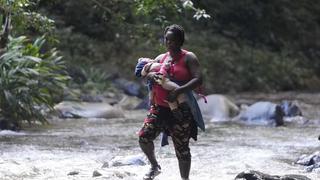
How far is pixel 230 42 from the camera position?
2453 cm

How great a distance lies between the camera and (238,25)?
2564 centimetres

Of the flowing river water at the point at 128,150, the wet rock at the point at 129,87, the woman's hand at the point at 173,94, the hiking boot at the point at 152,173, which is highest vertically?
the woman's hand at the point at 173,94

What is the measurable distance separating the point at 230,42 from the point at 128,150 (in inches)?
629

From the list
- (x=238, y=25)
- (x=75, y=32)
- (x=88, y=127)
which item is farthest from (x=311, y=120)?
(x=238, y=25)

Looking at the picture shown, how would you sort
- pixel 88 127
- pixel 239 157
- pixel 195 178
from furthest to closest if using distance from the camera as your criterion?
pixel 88 127 → pixel 239 157 → pixel 195 178

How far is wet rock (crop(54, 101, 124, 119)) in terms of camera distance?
13594 mm

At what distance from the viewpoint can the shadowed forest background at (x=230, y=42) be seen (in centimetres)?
2064

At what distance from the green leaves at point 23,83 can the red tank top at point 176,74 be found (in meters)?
5.58

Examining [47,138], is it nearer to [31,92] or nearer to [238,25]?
[31,92]

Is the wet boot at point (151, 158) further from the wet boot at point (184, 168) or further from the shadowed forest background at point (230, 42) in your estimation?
the shadowed forest background at point (230, 42)

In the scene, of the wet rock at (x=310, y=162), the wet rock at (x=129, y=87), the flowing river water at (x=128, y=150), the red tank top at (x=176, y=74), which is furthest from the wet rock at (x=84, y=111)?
the red tank top at (x=176, y=74)

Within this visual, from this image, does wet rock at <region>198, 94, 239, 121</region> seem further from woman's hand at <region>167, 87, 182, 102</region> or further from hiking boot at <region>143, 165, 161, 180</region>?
woman's hand at <region>167, 87, 182, 102</region>

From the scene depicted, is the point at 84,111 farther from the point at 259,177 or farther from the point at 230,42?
the point at 230,42

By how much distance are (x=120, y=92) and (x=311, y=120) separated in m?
A: 6.20
